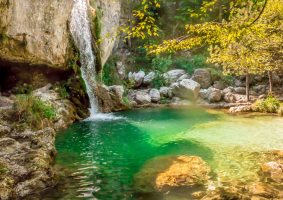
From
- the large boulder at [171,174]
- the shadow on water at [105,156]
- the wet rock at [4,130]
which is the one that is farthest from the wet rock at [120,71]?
the wet rock at [4,130]

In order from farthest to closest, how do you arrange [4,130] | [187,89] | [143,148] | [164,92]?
[164,92], [187,89], [143,148], [4,130]

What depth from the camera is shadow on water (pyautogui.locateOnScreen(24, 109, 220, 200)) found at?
4.16 metres

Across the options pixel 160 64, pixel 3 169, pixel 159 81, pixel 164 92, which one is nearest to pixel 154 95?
pixel 164 92

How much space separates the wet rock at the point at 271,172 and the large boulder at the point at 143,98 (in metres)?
13.5

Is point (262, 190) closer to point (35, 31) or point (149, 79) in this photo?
point (35, 31)

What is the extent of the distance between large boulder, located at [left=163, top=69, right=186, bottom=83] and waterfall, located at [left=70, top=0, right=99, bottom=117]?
967 centimetres

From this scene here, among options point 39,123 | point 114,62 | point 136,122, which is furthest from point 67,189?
point 114,62

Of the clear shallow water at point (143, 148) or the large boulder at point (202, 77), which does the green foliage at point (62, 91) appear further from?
the large boulder at point (202, 77)

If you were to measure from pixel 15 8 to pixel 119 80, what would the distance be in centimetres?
1321

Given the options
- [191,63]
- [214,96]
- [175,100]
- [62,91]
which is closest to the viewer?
[62,91]

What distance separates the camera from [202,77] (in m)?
20.6

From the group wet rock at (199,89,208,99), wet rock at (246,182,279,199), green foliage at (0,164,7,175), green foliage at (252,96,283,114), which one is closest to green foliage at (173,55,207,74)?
wet rock at (199,89,208,99)

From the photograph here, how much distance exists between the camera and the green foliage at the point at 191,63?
22.7 metres

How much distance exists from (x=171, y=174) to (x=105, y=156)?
7.56ft
